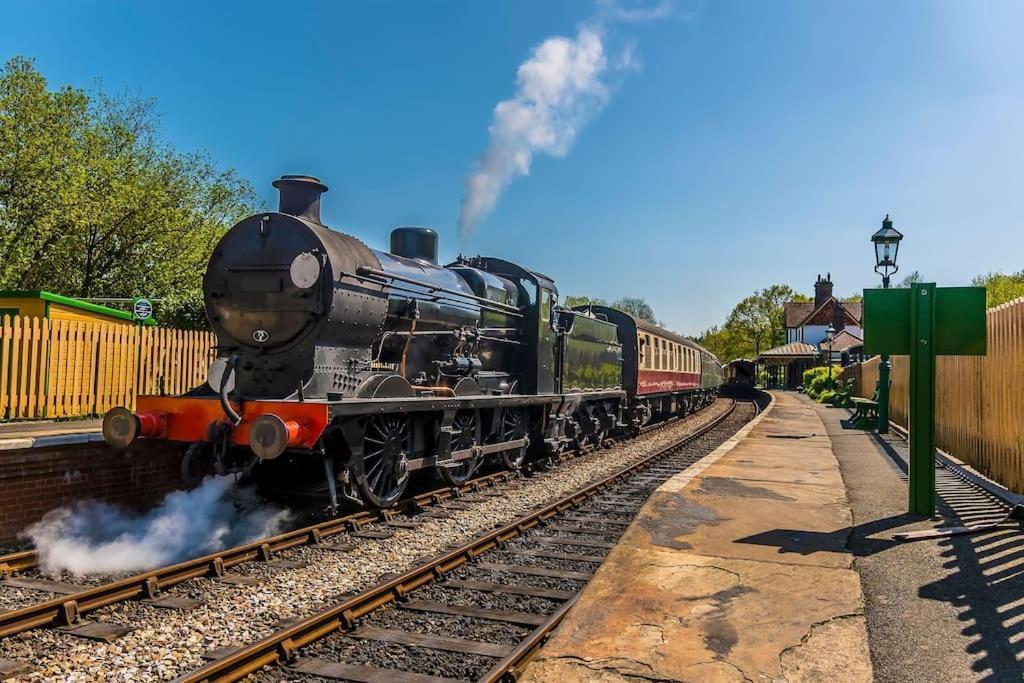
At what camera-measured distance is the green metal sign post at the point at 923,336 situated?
6961 mm

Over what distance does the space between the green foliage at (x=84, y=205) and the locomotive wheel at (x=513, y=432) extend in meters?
15.1

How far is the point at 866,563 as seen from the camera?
18.3 feet

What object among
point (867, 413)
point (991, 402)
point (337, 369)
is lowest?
point (867, 413)

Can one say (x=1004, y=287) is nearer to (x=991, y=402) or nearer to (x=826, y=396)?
(x=826, y=396)

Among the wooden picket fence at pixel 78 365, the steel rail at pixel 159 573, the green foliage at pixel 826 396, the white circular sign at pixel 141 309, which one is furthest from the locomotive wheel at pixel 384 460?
the green foliage at pixel 826 396

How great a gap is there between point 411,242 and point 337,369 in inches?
113

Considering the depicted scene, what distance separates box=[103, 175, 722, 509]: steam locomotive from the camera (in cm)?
700

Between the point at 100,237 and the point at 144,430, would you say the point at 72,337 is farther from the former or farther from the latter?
the point at 100,237

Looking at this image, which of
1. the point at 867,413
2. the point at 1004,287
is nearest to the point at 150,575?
the point at 867,413

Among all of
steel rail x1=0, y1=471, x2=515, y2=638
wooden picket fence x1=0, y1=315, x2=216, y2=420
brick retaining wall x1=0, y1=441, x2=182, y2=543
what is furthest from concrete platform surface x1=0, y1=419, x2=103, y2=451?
steel rail x1=0, y1=471, x2=515, y2=638

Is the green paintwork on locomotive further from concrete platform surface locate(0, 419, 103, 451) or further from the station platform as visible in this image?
concrete platform surface locate(0, 419, 103, 451)

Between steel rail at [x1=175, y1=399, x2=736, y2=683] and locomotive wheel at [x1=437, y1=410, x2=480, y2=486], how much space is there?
69.2 inches

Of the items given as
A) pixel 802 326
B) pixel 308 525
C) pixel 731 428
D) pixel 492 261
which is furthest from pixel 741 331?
pixel 308 525

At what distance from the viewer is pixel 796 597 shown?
4883mm
